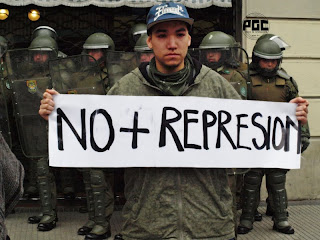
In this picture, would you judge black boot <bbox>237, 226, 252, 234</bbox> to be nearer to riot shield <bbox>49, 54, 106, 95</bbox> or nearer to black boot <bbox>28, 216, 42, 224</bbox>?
riot shield <bbox>49, 54, 106, 95</bbox>

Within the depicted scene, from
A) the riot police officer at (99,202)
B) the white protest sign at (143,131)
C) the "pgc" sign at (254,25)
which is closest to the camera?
the white protest sign at (143,131)

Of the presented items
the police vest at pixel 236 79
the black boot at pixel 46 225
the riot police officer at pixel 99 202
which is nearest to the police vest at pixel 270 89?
the police vest at pixel 236 79

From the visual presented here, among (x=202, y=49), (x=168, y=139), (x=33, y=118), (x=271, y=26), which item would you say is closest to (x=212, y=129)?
(x=168, y=139)

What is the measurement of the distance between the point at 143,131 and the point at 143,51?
3.59m

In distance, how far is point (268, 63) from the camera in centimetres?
660

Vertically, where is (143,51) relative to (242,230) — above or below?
above

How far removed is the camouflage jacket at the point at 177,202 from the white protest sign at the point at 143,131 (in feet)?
0.26

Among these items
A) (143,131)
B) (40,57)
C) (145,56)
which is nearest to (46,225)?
(40,57)

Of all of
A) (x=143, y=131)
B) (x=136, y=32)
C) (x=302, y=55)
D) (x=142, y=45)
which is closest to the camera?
(x=143, y=131)

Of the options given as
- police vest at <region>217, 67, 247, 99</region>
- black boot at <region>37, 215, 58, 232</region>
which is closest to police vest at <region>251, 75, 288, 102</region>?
police vest at <region>217, 67, 247, 99</region>

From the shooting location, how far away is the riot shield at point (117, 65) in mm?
6328

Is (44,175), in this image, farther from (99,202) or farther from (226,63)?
(226,63)

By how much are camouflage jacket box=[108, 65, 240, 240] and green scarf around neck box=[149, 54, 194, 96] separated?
3cm

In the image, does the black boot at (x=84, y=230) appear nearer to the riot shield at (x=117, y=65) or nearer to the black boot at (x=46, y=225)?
the black boot at (x=46, y=225)
